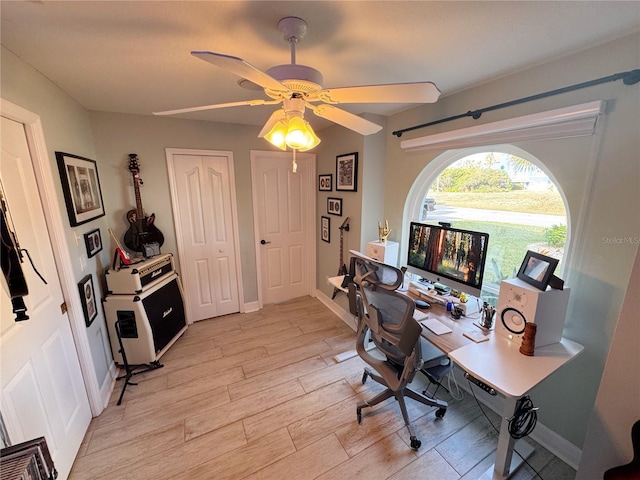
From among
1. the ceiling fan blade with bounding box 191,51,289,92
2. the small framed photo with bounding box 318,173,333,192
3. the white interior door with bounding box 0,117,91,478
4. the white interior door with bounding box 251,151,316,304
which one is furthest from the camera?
the white interior door with bounding box 251,151,316,304

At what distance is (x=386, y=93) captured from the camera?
3.54 ft

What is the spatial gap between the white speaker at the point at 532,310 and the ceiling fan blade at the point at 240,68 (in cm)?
160

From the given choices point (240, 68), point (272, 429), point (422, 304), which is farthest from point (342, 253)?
point (240, 68)

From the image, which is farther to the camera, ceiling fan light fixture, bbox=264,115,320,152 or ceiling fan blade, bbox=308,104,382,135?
ceiling fan blade, bbox=308,104,382,135

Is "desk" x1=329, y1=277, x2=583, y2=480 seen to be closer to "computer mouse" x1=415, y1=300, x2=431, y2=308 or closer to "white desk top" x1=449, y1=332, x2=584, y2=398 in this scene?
"white desk top" x1=449, y1=332, x2=584, y2=398

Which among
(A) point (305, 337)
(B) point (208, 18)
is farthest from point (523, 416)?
(B) point (208, 18)

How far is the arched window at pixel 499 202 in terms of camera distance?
1.69 meters

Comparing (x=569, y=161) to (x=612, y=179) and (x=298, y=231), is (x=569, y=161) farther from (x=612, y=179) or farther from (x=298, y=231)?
(x=298, y=231)

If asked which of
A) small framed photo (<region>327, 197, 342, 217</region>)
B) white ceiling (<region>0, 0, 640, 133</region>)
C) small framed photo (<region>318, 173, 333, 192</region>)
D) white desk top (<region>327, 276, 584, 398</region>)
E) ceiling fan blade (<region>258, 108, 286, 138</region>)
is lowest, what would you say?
white desk top (<region>327, 276, 584, 398</region>)

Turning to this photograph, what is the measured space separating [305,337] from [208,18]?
2650 mm

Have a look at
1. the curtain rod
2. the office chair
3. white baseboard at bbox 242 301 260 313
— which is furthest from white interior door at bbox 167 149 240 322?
the curtain rod

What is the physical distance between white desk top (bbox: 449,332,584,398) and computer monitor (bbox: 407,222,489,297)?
0.40m

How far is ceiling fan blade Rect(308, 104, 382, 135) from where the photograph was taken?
134 centimetres

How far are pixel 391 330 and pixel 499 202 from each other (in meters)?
1.31
